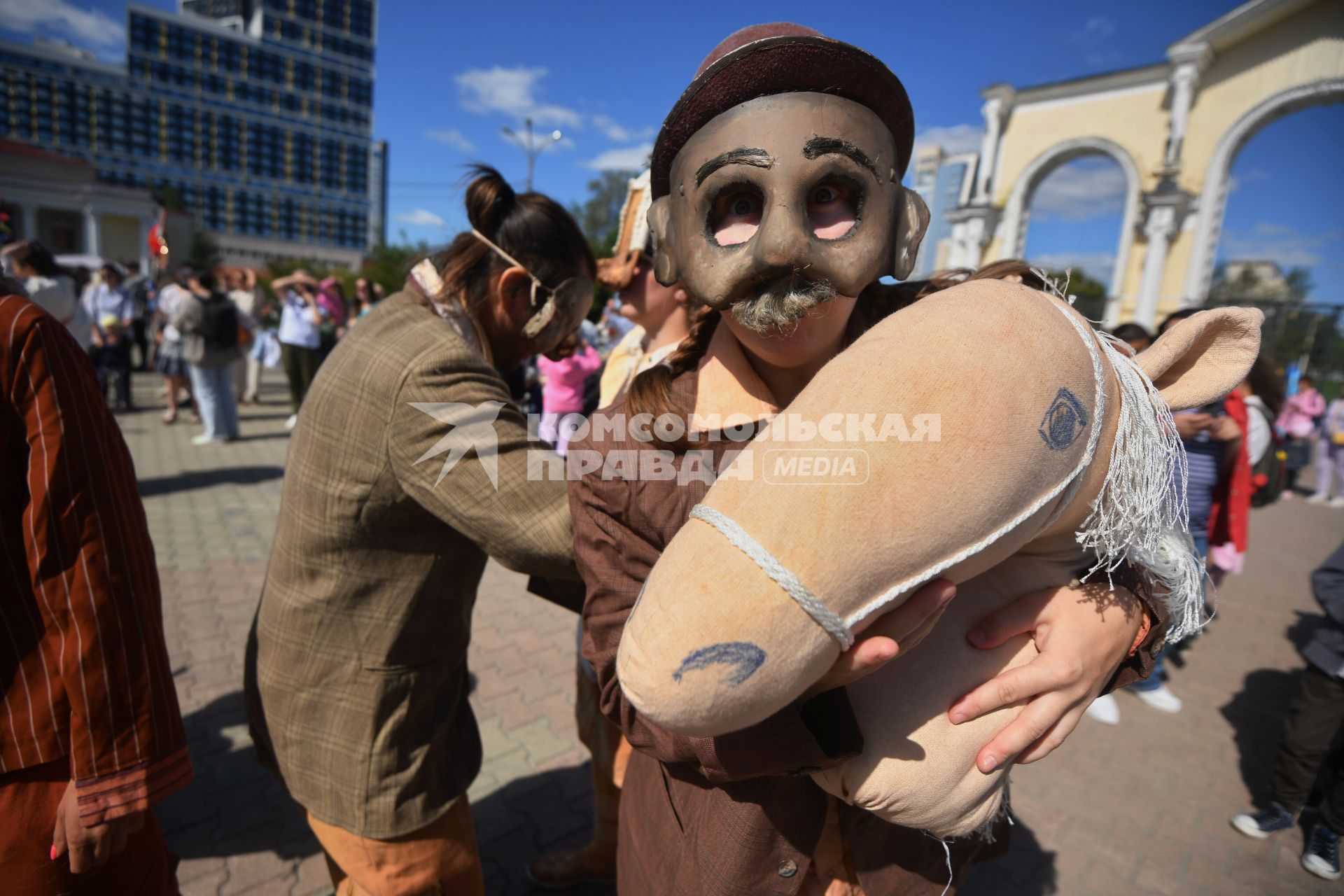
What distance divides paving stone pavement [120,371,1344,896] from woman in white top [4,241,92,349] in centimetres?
192

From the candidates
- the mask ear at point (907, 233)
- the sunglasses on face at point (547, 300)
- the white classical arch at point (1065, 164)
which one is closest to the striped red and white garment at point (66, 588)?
the sunglasses on face at point (547, 300)

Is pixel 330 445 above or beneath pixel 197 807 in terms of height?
above

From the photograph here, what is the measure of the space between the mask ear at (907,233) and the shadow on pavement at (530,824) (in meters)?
2.65

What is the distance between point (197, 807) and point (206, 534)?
3.70m

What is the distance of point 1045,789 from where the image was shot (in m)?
3.39

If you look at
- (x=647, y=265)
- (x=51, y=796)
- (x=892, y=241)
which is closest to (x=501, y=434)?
(x=892, y=241)

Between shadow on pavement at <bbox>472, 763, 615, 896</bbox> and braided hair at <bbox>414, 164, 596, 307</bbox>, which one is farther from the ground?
braided hair at <bbox>414, 164, 596, 307</bbox>

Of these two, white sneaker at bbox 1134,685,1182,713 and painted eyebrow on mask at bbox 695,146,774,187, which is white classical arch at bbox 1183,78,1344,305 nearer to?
white sneaker at bbox 1134,685,1182,713

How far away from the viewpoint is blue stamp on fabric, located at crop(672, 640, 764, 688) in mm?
679

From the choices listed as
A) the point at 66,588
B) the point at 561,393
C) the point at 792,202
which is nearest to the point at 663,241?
the point at 792,202

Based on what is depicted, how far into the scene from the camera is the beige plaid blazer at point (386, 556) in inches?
55.3

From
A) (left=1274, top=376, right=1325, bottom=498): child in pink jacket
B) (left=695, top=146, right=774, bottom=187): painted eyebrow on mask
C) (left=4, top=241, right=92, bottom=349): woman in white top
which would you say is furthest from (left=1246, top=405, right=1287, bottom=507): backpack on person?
(left=4, top=241, right=92, bottom=349): woman in white top

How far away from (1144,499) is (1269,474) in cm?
545

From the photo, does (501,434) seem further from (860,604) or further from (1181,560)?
(1181,560)
